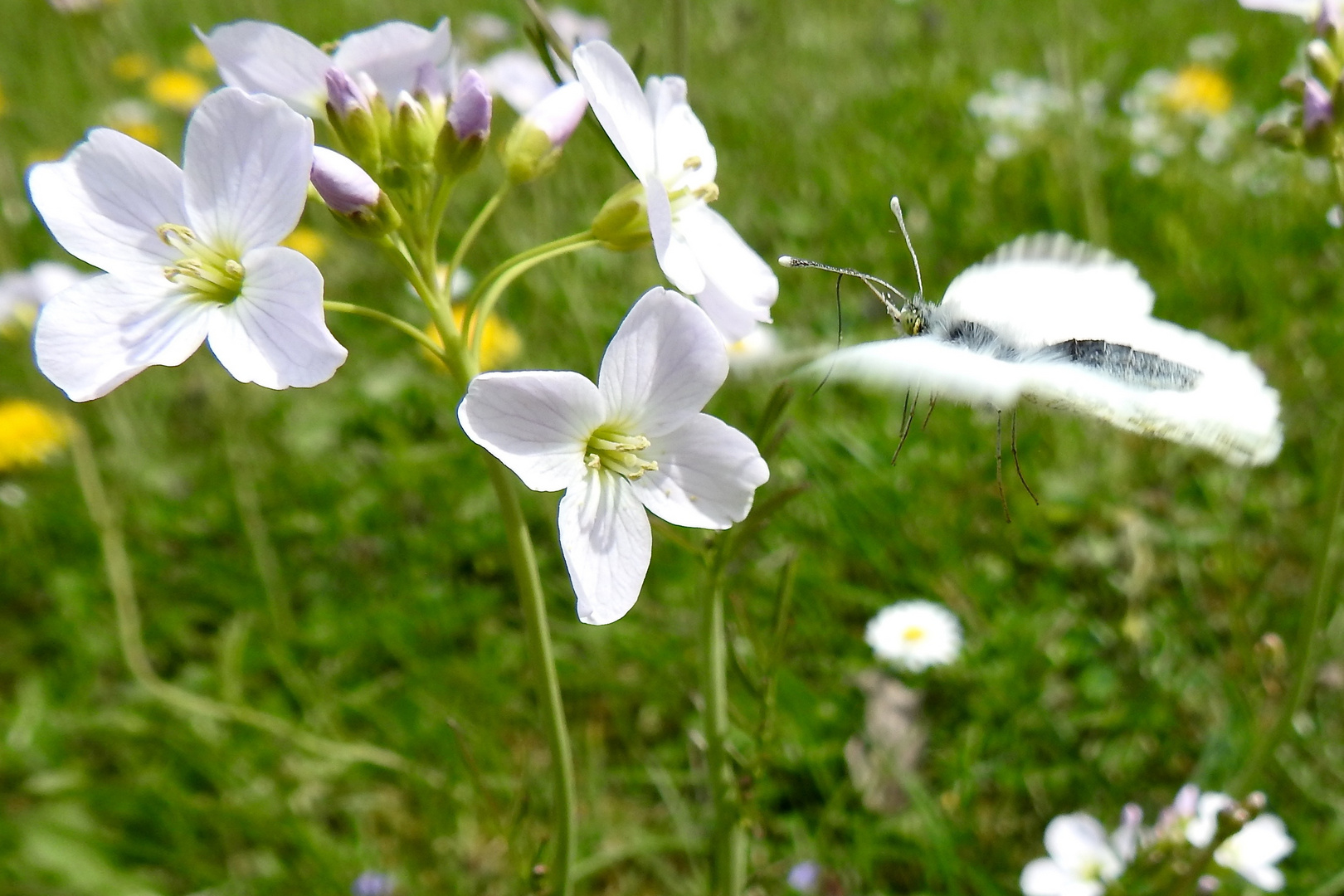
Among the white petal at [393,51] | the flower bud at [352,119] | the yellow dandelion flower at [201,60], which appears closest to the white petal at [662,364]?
the flower bud at [352,119]

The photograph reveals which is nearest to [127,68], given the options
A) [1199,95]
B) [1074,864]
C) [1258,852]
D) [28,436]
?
[28,436]

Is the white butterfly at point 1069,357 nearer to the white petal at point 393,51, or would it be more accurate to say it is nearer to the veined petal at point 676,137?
the veined petal at point 676,137

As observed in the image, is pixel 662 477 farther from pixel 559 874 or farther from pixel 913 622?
pixel 913 622

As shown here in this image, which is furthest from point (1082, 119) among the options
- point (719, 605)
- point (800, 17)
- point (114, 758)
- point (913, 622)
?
point (800, 17)

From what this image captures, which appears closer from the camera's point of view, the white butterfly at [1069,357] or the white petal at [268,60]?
the white butterfly at [1069,357]

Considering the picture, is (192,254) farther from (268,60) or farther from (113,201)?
(268,60)

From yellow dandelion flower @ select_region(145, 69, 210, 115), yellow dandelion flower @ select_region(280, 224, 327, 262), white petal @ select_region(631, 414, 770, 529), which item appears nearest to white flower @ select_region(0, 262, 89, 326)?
yellow dandelion flower @ select_region(280, 224, 327, 262)
